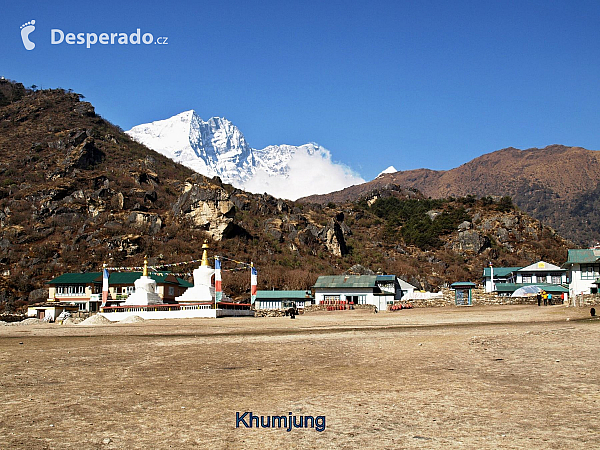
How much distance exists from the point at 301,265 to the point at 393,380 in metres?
83.1

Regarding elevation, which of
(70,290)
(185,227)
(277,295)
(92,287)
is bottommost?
(277,295)

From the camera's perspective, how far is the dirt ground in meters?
7.97

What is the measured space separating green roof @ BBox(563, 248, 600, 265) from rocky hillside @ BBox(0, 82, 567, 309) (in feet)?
126

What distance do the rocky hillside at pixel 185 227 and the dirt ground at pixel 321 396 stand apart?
61.6 meters

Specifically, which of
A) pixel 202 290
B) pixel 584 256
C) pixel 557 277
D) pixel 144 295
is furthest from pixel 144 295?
pixel 557 277

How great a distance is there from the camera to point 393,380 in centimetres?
1213

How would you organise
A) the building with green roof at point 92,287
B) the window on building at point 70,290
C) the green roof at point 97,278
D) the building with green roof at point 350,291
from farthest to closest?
the building with green roof at point 350,291 → the window on building at point 70,290 → the green roof at point 97,278 → the building with green roof at point 92,287

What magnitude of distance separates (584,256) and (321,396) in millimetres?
52616

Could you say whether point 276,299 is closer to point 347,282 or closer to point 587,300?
point 347,282

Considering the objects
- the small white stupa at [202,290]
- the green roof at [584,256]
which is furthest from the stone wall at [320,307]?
the green roof at [584,256]

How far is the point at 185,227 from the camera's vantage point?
9675cm

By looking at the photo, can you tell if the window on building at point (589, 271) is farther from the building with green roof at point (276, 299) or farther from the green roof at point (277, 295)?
the green roof at point (277, 295)

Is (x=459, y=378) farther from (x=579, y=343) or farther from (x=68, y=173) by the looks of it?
(x=68, y=173)

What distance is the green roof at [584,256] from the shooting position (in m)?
54.5
